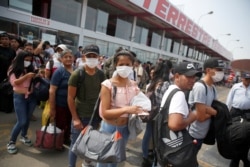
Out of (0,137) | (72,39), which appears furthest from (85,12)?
(0,137)

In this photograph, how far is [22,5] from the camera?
9.50 m

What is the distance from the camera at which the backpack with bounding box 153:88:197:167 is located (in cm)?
194

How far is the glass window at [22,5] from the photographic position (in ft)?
29.8

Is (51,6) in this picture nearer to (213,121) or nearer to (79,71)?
(79,71)

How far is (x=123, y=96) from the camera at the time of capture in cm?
210

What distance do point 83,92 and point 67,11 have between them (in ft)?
34.3

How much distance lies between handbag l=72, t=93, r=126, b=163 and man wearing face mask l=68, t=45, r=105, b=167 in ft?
1.80

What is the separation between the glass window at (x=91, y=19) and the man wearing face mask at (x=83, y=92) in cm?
1114

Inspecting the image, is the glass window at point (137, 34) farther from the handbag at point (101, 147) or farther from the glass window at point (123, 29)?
the handbag at point (101, 147)

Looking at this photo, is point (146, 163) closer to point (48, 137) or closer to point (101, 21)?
point (48, 137)

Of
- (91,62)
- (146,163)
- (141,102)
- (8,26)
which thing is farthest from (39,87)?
(8,26)

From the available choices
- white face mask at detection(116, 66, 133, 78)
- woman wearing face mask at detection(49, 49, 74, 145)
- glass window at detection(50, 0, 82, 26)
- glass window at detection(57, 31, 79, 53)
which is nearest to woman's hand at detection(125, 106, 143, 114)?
white face mask at detection(116, 66, 133, 78)

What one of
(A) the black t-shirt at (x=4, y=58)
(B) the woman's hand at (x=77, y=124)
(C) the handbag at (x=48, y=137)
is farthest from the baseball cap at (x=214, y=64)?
(A) the black t-shirt at (x=4, y=58)

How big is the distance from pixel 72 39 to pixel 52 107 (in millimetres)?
9684
